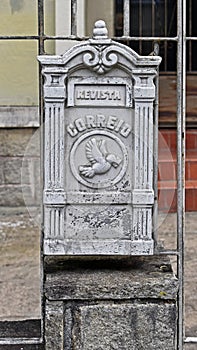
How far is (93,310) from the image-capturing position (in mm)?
2975

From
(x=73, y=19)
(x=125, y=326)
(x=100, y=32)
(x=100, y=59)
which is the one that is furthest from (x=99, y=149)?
(x=125, y=326)

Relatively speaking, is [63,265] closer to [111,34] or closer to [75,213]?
[75,213]

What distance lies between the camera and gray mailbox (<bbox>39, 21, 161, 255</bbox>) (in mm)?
2959

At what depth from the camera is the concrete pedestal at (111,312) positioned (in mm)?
2961

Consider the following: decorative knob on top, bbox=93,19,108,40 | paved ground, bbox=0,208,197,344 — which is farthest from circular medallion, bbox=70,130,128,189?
paved ground, bbox=0,208,197,344

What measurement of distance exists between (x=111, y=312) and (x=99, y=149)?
655 millimetres

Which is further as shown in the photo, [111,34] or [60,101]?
[111,34]

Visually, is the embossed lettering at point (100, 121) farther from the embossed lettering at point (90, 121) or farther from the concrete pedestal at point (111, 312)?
the concrete pedestal at point (111, 312)

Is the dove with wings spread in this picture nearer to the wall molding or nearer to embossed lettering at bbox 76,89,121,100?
embossed lettering at bbox 76,89,121,100

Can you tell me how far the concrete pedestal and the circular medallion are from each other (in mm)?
422

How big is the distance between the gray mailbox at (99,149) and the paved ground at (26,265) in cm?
89

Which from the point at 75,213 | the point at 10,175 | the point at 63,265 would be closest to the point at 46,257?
the point at 63,265

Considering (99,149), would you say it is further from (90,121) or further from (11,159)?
(11,159)

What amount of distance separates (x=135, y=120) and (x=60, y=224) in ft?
1.70
